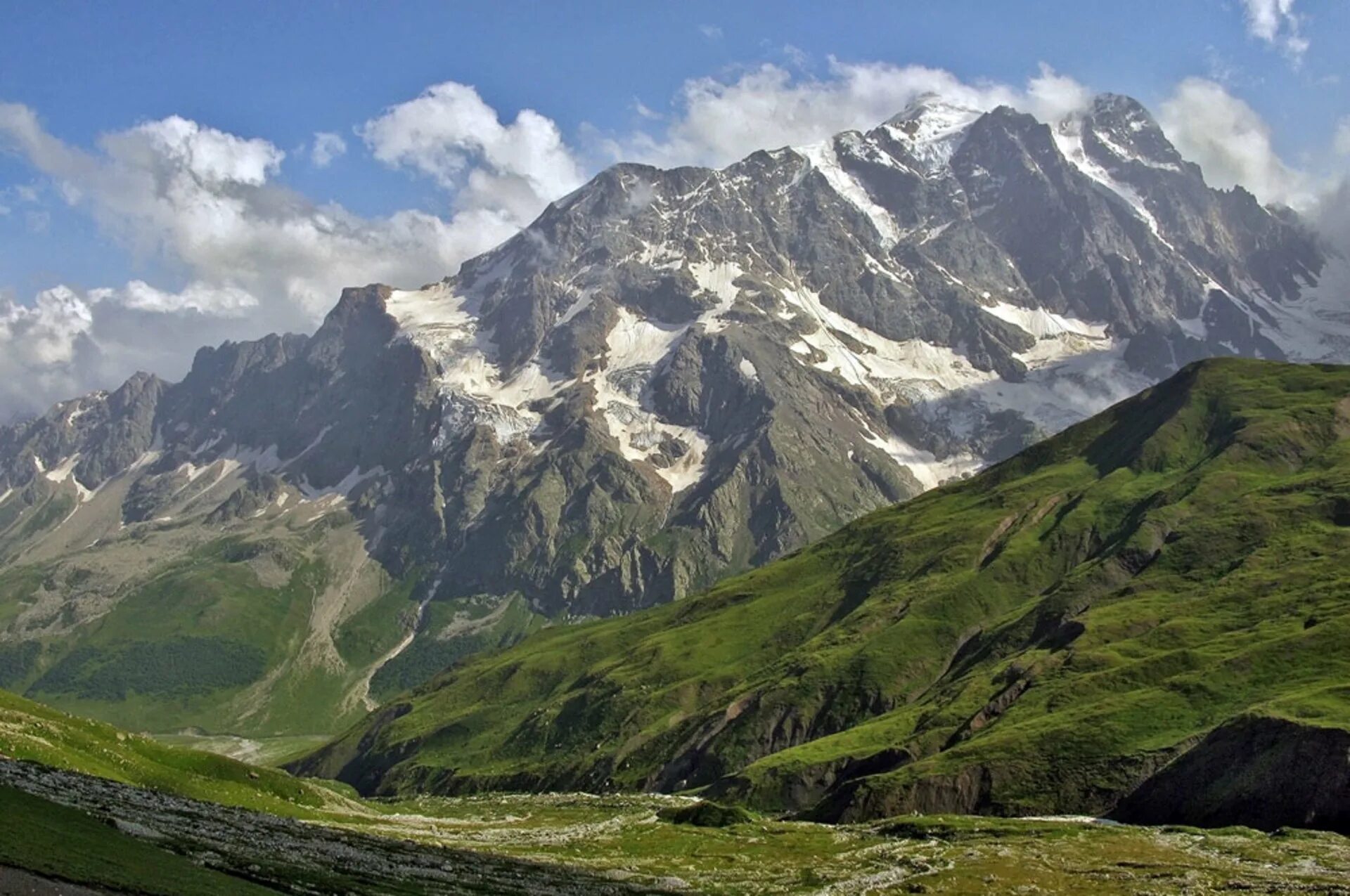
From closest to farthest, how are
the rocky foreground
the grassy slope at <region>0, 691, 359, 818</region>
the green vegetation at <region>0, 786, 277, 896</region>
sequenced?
1. the green vegetation at <region>0, 786, 277, 896</region>
2. the rocky foreground
3. the grassy slope at <region>0, 691, 359, 818</region>

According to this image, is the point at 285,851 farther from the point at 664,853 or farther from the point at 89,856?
the point at 664,853

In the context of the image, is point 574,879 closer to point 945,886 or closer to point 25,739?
point 945,886

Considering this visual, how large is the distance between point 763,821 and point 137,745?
96.4 m

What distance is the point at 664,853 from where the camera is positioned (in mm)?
147125

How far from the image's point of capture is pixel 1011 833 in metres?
161

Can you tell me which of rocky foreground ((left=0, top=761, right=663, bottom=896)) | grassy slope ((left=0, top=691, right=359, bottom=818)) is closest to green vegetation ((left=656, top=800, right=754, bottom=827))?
grassy slope ((left=0, top=691, right=359, bottom=818))

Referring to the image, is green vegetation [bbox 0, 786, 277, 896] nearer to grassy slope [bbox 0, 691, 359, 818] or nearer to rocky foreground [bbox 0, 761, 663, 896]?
rocky foreground [bbox 0, 761, 663, 896]

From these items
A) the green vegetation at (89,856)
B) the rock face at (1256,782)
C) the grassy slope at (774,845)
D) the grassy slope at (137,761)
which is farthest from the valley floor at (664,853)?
the rock face at (1256,782)

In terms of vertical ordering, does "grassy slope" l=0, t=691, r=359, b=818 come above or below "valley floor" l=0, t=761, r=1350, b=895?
above

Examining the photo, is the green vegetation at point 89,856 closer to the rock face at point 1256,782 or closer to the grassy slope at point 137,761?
the grassy slope at point 137,761

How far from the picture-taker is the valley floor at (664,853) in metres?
77.5

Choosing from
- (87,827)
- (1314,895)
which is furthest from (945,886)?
(87,827)

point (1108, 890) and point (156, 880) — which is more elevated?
point (156, 880)

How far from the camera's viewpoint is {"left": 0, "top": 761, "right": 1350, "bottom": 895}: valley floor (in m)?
77.5
